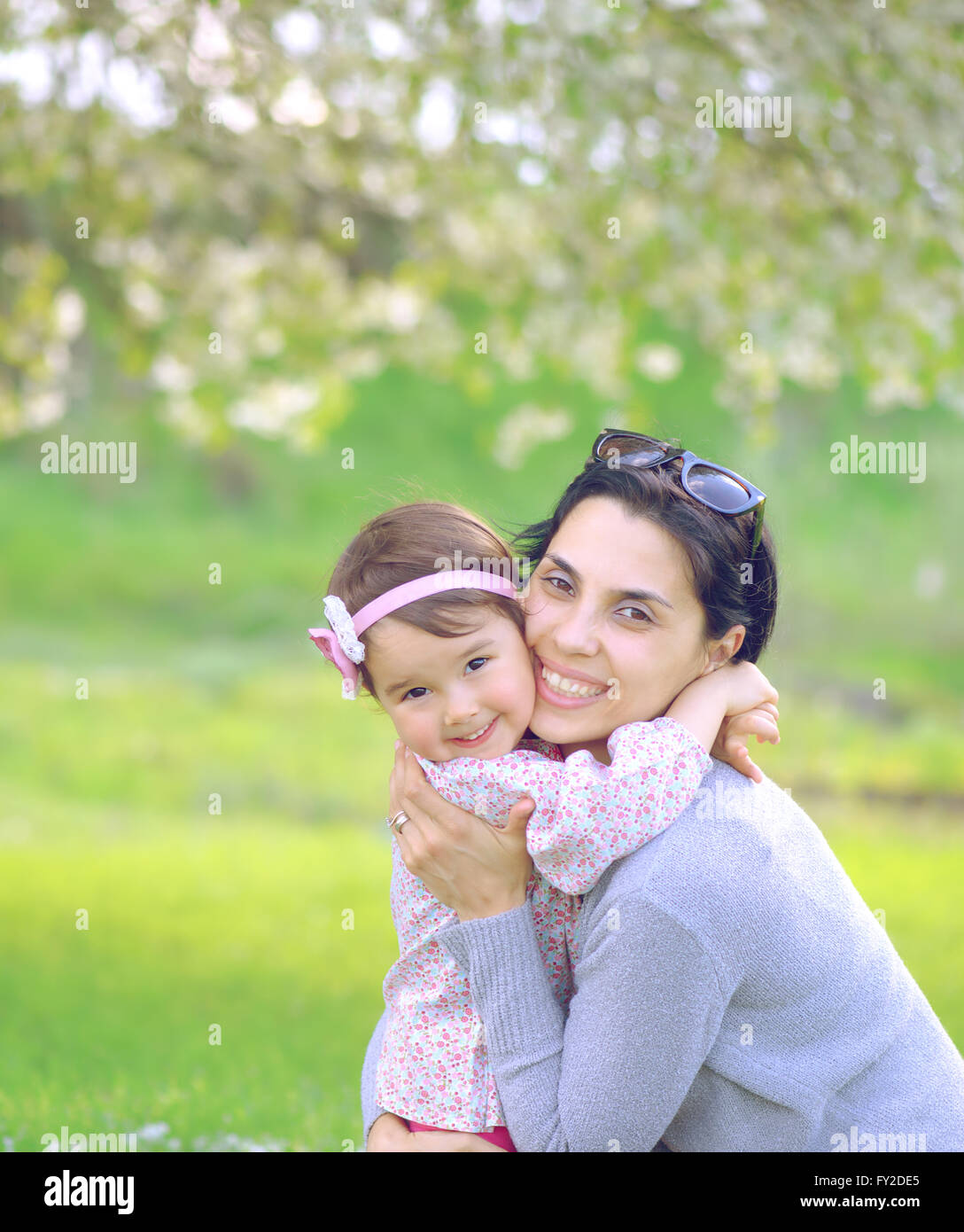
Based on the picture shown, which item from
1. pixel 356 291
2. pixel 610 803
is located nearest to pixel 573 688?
pixel 610 803

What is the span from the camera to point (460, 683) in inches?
102

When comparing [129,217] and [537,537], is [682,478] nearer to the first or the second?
[537,537]

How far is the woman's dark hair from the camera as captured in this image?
2539 millimetres

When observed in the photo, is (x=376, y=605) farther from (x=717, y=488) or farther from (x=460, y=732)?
(x=717, y=488)

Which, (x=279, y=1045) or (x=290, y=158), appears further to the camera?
(x=290, y=158)

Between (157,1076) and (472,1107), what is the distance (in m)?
2.69

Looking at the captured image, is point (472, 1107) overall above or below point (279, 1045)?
above

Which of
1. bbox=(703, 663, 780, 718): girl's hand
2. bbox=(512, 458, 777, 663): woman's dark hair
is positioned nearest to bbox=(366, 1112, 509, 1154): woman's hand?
bbox=(703, 663, 780, 718): girl's hand

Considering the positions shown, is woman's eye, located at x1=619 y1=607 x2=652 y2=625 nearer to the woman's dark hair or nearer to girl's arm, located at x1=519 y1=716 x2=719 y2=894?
the woman's dark hair

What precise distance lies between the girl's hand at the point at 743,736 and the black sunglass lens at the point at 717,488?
0.44 meters

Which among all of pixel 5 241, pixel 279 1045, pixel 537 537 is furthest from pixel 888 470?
pixel 537 537

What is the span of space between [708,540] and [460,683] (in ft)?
1.94

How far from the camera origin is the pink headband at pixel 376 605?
262 centimetres

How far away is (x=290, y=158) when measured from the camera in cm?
691
